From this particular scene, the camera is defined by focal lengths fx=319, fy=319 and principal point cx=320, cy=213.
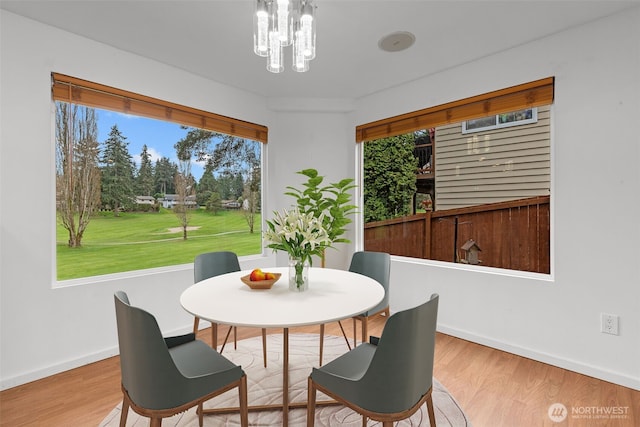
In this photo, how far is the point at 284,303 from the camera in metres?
1.57

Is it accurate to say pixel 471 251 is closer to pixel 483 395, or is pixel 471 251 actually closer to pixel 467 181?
→ pixel 467 181

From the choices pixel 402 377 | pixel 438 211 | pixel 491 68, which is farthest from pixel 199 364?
pixel 491 68

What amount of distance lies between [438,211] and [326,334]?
1.70 meters

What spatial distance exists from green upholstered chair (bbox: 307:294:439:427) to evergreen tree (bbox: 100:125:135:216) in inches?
98.9

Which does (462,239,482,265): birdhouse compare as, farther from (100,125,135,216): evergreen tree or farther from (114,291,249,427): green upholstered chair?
(100,125,135,216): evergreen tree

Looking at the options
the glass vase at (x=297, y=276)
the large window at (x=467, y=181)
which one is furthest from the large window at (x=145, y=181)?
the glass vase at (x=297, y=276)

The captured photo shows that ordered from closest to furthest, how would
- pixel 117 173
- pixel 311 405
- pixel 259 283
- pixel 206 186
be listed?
pixel 311 405 < pixel 259 283 < pixel 117 173 < pixel 206 186

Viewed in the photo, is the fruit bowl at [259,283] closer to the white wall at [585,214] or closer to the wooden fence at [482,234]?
the white wall at [585,214]

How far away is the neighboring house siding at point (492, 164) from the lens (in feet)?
8.78

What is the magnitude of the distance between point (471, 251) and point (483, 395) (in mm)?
1386

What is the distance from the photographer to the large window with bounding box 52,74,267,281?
8.31 feet

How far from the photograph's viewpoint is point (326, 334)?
9.98 feet

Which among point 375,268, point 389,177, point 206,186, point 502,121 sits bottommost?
point 375,268

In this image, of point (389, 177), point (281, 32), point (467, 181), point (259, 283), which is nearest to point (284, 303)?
point (259, 283)
